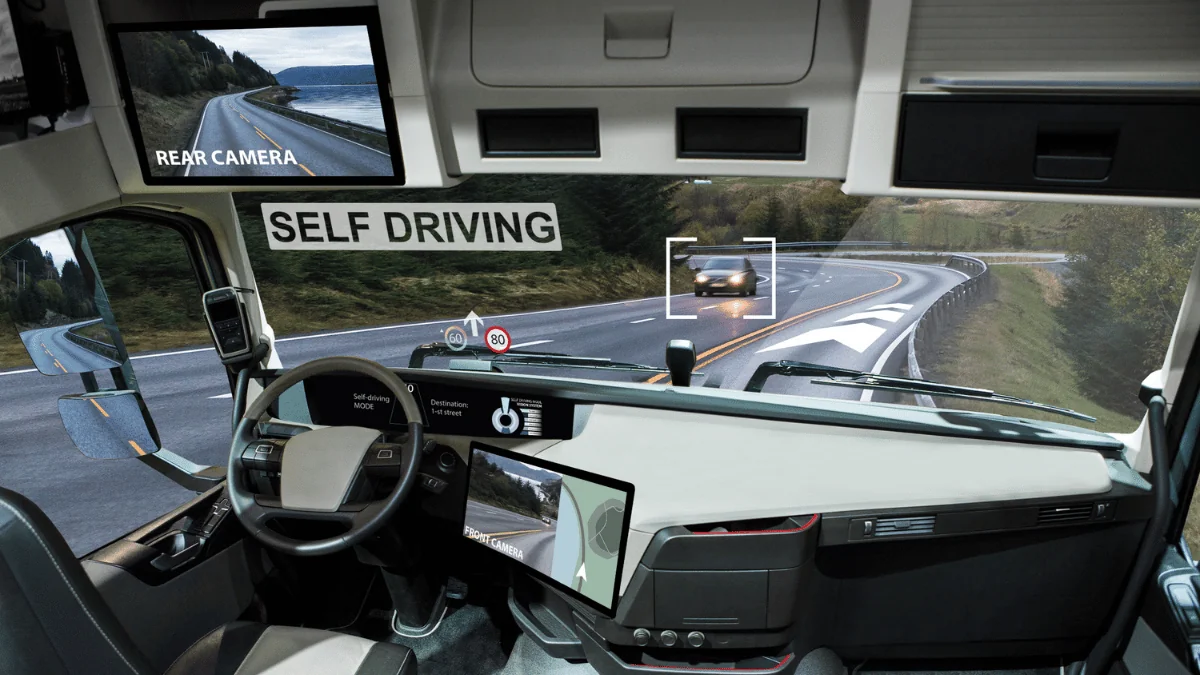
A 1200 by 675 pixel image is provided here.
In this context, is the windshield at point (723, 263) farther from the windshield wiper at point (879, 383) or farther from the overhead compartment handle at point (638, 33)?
the overhead compartment handle at point (638, 33)

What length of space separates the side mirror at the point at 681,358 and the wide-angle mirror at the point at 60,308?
208 cm

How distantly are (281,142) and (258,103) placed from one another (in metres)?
0.12

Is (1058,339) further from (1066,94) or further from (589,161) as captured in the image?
(589,161)

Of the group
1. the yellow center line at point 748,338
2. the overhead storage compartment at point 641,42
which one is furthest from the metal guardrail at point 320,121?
the yellow center line at point 748,338

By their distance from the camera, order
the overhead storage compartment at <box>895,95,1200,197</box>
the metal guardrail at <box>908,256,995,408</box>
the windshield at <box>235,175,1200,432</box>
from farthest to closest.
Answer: the metal guardrail at <box>908,256,995,408</box> → the windshield at <box>235,175,1200,432</box> → the overhead storage compartment at <box>895,95,1200,197</box>

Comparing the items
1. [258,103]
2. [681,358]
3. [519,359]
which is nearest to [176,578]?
[519,359]

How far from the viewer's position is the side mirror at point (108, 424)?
8.55ft

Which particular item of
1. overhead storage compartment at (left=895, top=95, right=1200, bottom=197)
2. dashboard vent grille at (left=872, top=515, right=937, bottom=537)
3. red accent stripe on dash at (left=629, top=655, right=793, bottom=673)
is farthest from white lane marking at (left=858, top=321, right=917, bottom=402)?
overhead storage compartment at (left=895, top=95, right=1200, bottom=197)

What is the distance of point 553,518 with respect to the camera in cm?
250

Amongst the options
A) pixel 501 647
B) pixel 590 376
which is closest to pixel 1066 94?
pixel 590 376

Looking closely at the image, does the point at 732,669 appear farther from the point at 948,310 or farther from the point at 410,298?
the point at 410,298

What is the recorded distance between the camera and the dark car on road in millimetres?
2479

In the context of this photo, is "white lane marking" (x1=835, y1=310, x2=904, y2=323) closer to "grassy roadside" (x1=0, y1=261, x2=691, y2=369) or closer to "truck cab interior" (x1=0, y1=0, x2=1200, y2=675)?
"truck cab interior" (x1=0, y1=0, x2=1200, y2=675)

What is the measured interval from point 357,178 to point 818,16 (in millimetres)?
1159
